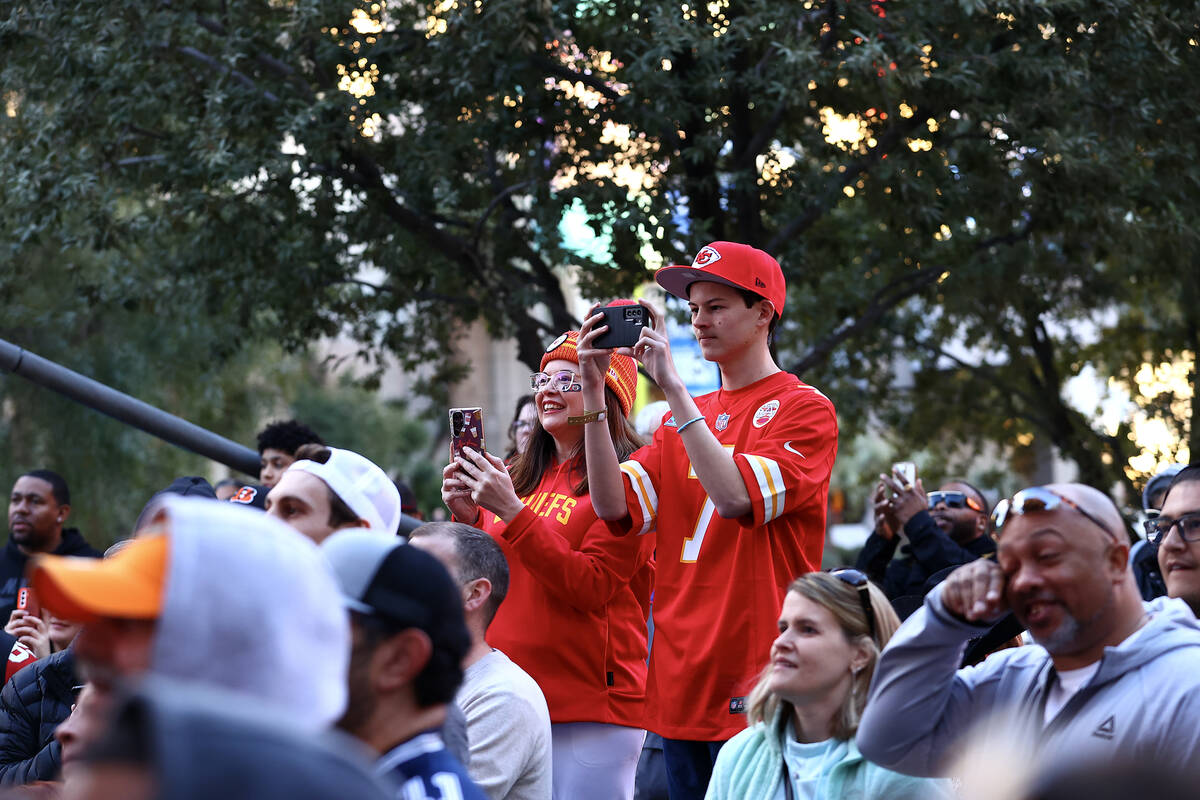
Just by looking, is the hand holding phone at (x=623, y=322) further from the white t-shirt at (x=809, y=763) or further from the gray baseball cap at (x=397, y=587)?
the gray baseball cap at (x=397, y=587)

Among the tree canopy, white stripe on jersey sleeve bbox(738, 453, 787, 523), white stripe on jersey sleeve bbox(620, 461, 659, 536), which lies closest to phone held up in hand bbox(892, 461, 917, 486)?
white stripe on jersey sleeve bbox(620, 461, 659, 536)

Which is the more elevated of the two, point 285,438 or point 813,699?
point 285,438

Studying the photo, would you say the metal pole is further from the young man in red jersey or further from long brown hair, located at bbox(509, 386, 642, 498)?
the young man in red jersey

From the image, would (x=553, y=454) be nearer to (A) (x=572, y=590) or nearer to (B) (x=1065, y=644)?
(A) (x=572, y=590)

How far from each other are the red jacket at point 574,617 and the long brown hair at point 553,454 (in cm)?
9

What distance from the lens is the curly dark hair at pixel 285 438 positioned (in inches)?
315

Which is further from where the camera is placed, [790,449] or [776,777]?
[790,449]

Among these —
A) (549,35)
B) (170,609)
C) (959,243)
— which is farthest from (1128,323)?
(170,609)

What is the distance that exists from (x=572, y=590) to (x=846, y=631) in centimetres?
135

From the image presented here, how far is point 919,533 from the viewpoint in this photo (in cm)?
707

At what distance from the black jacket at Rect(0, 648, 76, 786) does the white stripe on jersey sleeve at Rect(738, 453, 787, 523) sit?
2.81 meters

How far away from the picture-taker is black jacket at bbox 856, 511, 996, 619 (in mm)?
6965

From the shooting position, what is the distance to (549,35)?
31.7 feet

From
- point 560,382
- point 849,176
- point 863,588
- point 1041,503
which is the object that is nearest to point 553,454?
point 560,382
